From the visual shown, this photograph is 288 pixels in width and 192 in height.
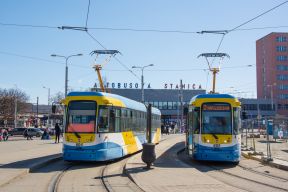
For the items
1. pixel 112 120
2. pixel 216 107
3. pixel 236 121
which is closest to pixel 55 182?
pixel 112 120

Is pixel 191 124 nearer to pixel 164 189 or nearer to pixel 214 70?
pixel 214 70

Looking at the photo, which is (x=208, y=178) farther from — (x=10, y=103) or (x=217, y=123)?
(x=10, y=103)

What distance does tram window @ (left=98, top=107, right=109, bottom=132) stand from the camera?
1841 cm

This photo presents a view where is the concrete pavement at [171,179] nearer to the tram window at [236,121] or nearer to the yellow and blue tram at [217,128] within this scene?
the yellow and blue tram at [217,128]

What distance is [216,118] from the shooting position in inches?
758

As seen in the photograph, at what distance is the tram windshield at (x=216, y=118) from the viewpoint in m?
19.0

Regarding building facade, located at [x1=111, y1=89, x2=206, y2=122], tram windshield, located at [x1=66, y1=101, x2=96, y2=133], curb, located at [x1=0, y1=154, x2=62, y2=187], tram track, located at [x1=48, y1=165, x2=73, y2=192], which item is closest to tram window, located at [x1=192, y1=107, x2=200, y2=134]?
tram windshield, located at [x1=66, y1=101, x2=96, y2=133]

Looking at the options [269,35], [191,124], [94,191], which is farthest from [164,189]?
[269,35]

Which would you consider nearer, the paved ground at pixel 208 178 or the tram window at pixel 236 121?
the paved ground at pixel 208 178

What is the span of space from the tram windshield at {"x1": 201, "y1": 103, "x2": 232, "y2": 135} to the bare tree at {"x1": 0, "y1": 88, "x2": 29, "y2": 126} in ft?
217

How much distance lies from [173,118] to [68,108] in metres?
94.3

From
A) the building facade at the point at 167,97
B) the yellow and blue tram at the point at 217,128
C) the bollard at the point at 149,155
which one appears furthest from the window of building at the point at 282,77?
the bollard at the point at 149,155

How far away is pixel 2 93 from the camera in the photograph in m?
91.2

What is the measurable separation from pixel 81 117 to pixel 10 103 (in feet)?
238
